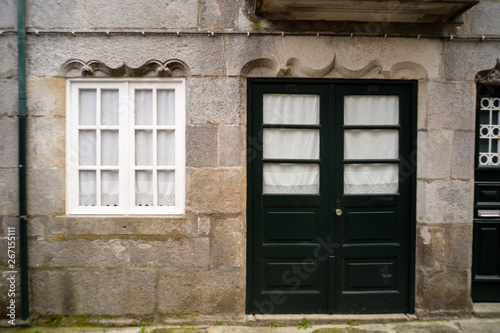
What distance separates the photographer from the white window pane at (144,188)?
3936mm

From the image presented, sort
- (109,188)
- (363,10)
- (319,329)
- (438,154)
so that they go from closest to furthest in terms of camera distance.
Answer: (363,10) → (319,329) → (438,154) → (109,188)

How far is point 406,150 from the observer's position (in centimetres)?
397

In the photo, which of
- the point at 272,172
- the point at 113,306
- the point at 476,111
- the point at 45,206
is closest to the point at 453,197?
the point at 476,111

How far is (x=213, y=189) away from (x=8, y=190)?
2.48m

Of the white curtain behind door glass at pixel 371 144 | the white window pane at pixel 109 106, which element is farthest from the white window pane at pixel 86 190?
the white curtain behind door glass at pixel 371 144

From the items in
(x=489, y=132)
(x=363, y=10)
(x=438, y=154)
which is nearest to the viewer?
(x=363, y=10)

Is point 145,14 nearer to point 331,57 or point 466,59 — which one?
point 331,57

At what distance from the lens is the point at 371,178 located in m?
4.00

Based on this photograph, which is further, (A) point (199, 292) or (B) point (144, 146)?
(B) point (144, 146)

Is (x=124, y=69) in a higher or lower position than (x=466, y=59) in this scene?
lower

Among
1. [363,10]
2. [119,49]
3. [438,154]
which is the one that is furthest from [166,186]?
[438,154]

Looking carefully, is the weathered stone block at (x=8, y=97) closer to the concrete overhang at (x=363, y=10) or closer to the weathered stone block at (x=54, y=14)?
the weathered stone block at (x=54, y=14)

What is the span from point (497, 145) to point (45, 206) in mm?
5822

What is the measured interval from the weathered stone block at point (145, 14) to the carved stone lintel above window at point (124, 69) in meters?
0.45
